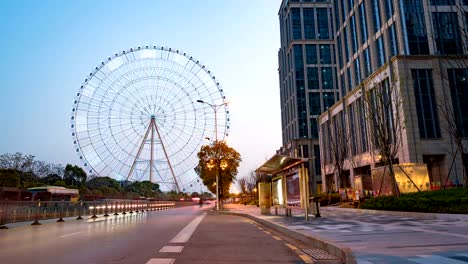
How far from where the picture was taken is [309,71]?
96.4 m

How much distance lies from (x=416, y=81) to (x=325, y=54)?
53964 mm

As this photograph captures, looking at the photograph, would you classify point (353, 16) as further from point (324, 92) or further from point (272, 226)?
point (272, 226)

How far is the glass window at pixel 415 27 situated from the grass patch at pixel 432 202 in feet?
95.8

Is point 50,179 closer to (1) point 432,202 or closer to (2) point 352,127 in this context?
(2) point 352,127

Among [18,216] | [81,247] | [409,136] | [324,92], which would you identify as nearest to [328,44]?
[324,92]

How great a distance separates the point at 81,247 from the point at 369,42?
5580 centimetres

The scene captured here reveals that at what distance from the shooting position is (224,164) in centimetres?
4853

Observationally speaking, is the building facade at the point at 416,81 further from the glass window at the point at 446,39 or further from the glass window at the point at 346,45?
the glass window at the point at 346,45

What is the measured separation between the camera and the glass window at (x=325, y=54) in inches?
3821

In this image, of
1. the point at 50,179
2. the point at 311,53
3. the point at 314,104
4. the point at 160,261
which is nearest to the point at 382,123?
the point at 160,261

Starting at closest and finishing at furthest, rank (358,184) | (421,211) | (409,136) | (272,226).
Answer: (272,226) < (421,211) < (358,184) < (409,136)

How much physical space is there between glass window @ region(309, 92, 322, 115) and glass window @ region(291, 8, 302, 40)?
15286mm

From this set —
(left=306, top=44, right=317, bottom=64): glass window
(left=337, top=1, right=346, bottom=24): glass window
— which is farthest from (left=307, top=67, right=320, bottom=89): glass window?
(left=337, top=1, right=346, bottom=24): glass window

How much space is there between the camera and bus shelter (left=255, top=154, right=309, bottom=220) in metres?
18.8
